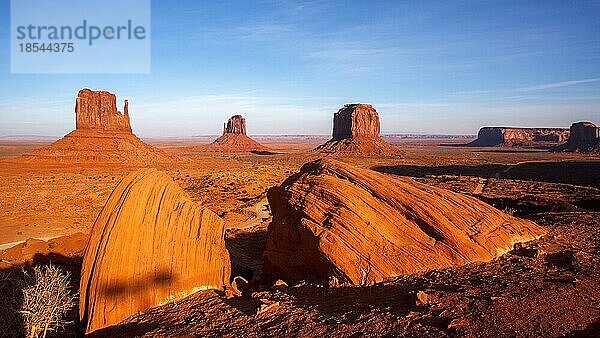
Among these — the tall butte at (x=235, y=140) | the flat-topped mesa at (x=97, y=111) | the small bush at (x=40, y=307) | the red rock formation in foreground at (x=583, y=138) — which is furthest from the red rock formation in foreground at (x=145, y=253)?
the red rock formation in foreground at (x=583, y=138)

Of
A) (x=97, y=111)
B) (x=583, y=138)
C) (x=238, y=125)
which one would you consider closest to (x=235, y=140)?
(x=238, y=125)

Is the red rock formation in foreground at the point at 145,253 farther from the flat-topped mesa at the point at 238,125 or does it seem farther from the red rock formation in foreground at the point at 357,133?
the flat-topped mesa at the point at 238,125

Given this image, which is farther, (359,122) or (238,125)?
(238,125)

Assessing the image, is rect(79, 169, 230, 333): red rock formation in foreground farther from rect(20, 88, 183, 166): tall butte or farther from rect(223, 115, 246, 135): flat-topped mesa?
rect(223, 115, 246, 135): flat-topped mesa

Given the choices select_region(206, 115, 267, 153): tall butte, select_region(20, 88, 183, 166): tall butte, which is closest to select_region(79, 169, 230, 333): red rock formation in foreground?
select_region(20, 88, 183, 166): tall butte

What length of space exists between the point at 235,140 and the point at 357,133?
2152 inches

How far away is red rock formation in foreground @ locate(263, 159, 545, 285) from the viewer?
32.8ft

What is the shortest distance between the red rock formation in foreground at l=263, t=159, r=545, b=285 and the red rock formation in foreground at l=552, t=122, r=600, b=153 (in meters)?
140

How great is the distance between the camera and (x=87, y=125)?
79750 millimetres

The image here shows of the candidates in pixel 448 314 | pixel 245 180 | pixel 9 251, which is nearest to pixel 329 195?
pixel 448 314

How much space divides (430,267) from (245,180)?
41.3 m

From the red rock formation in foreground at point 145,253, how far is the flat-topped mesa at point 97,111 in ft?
254

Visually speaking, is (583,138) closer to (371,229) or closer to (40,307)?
(371,229)

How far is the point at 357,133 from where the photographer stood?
404ft
